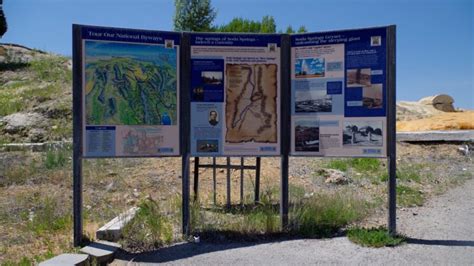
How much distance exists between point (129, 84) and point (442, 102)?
30311mm

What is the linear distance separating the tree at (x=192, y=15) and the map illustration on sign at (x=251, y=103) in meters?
35.3

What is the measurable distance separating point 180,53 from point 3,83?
60.8 ft

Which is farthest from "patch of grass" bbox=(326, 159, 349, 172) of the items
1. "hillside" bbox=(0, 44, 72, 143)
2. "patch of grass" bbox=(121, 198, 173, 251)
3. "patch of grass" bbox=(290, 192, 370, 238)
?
"hillside" bbox=(0, 44, 72, 143)

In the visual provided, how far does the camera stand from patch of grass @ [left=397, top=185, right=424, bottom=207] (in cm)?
870

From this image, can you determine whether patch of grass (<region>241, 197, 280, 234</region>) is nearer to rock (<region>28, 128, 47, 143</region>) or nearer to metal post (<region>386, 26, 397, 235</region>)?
metal post (<region>386, 26, 397, 235</region>)

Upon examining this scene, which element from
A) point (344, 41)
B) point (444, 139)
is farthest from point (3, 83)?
point (344, 41)

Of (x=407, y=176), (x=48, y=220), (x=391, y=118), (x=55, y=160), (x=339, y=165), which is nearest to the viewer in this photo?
(x=391, y=118)

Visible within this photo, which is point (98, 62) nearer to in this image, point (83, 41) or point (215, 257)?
point (83, 41)

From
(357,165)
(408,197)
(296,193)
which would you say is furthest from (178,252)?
(357,165)

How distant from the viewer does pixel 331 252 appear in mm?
5801

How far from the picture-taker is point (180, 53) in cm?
662

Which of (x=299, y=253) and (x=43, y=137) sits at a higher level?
(x=43, y=137)

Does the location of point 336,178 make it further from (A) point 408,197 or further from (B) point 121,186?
(B) point 121,186

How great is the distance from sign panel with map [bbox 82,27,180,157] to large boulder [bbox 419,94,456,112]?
1172 inches
